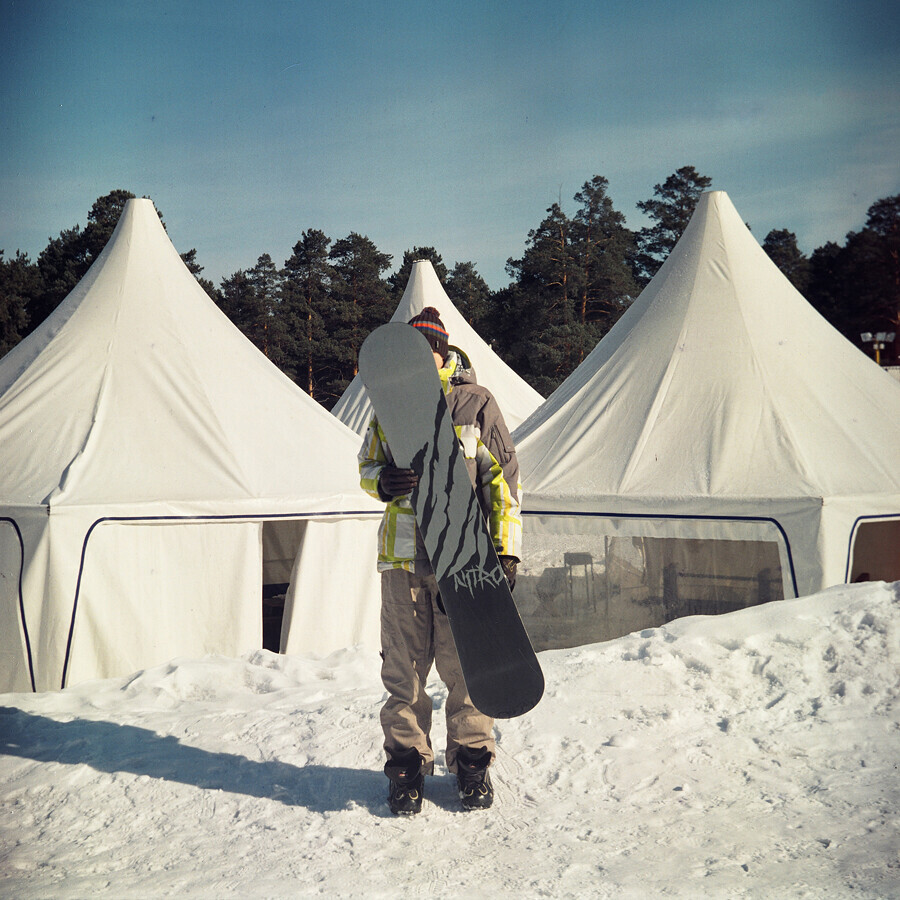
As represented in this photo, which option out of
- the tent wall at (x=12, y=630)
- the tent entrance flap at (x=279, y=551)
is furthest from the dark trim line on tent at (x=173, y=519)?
the tent entrance flap at (x=279, y=551)

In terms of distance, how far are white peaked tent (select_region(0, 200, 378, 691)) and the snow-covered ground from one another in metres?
1.18

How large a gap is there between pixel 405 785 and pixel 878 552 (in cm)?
507

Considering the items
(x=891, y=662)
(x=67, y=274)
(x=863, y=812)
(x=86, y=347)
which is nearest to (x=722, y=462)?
(x=891, y=662)

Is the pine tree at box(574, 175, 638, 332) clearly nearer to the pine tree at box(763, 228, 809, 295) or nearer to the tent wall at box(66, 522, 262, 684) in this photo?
the pine tree at box(763, 228, 809, 295)

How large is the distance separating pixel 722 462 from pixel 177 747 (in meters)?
3.44

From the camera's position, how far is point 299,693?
13.0ft

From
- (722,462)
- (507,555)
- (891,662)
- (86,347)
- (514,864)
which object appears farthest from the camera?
(86,347)

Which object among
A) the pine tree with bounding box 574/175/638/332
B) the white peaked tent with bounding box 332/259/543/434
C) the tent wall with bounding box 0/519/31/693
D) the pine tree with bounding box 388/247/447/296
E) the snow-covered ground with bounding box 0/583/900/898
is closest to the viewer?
the snow-covered ground with bounding box 0/583/900/898

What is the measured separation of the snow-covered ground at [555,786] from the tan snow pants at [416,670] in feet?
0.66

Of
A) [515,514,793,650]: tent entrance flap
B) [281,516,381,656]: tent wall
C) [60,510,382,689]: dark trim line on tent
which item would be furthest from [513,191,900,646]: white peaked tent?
[60,510,382,689]: dark trim line on tent

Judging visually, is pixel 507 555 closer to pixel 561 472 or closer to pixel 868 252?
pixel 561 472

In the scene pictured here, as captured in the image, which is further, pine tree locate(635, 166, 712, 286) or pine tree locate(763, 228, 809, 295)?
pine tree locate(635, 166, 712, 286)

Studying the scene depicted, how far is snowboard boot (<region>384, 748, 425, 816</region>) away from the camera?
246 centimetres

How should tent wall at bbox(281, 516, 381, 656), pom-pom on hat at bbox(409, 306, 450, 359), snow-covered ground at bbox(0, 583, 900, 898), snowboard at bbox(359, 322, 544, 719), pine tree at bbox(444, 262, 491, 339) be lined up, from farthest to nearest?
pine tree at bbox(444, 262, 491, 339)
tent wall at bbox(281, 516, 381, 656)
pom-pom on hat at bbox(409, 306, 450, 359)
snowboard at bbox(359, 322, 544, 719)
snow-covered ground at bbox(0, 583, 900, 898)
